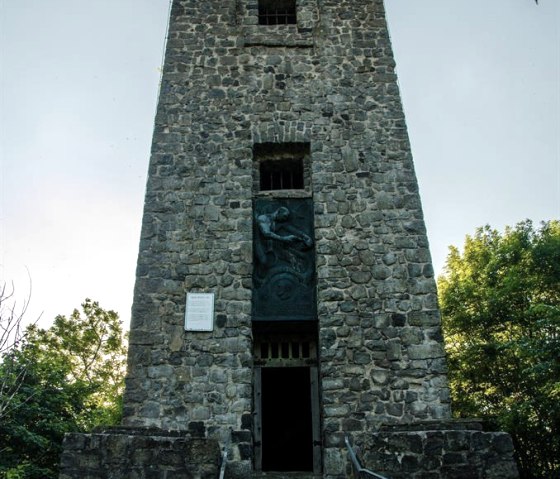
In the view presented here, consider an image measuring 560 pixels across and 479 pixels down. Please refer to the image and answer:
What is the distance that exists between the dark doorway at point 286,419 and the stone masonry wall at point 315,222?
2398 mm

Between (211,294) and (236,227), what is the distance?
3.70 feet

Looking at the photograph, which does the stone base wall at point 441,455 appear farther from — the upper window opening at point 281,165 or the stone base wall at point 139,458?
the upper window opening at point 281,165

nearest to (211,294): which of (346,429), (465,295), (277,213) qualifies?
(277,213)

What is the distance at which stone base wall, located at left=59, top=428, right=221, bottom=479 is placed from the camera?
4645 millimetres

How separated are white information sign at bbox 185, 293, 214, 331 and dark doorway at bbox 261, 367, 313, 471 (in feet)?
8.01

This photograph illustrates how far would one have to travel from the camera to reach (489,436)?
4637mm

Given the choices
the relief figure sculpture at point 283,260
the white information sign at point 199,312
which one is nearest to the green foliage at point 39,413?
the white information sign at point 199,312

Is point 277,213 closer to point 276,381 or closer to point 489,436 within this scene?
point 276,381

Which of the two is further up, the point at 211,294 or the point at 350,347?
the point at 211,294

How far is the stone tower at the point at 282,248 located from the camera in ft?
21.4

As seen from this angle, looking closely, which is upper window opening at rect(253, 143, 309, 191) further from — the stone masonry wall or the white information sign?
the white information sign

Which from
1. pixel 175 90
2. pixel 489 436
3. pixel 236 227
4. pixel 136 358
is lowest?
pixel 489 436

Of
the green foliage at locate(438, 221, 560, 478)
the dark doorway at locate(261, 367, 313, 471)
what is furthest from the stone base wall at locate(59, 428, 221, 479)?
the green foliage at locate(438, 221, 560, 478)

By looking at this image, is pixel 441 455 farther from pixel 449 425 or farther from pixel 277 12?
pixel 277 12
